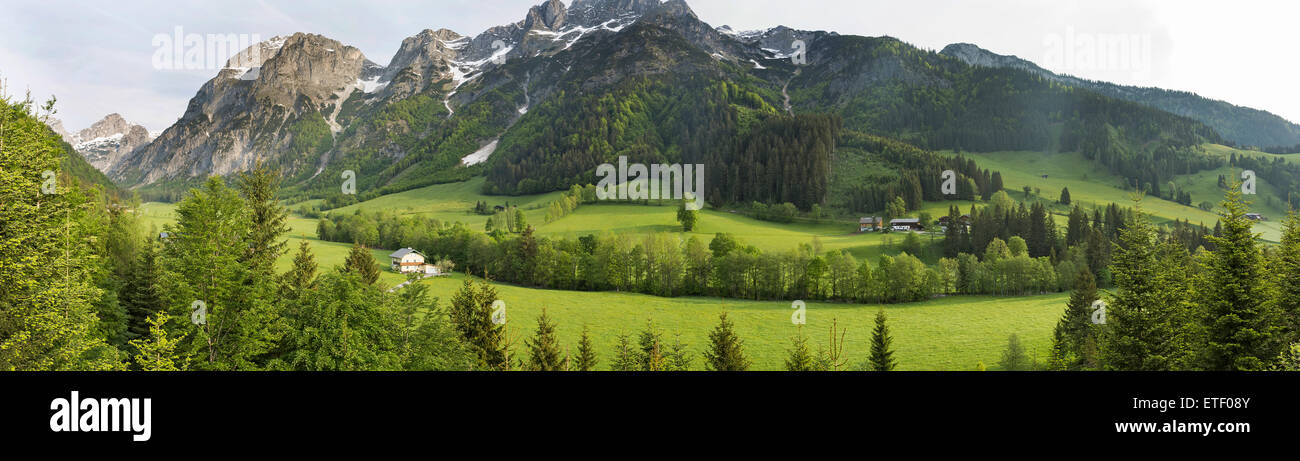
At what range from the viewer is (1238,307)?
62.9 feet

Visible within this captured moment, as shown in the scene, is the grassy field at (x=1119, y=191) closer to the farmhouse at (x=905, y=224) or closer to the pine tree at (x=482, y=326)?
the farmhouse at (x=905, y=224)

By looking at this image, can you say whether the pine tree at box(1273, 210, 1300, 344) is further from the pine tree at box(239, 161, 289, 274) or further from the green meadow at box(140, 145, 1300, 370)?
the pine tree at box(239, 161, 289, 274)

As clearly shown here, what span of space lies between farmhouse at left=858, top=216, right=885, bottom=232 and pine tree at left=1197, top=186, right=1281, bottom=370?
3984 inches

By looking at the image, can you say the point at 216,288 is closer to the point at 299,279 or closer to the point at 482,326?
the point at 299,279

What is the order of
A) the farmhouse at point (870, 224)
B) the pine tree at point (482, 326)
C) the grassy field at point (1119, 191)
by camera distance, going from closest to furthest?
the pine tree at point (482, 326), the farmhouse at point (870, 224), the grassy field at point (1119, 191)

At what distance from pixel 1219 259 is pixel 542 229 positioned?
4238 inches

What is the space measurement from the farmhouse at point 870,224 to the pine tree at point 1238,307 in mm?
101206

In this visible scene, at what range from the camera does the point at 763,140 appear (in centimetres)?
18050

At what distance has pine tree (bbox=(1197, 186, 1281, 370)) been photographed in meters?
18.8

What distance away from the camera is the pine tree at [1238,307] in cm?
1877

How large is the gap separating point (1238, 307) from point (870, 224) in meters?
105
